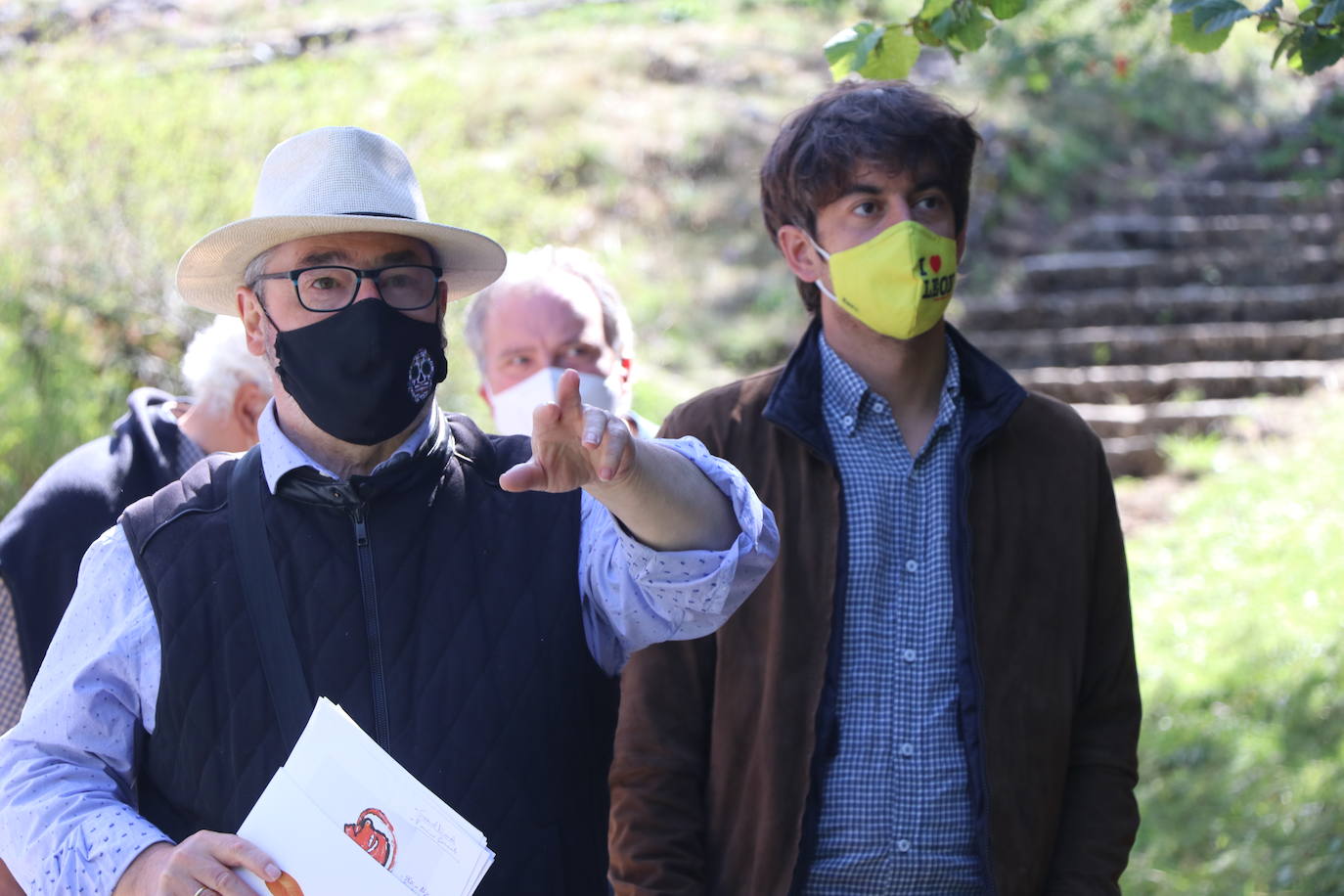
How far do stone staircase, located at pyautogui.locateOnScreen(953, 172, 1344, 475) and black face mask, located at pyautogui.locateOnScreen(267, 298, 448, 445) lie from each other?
26.7 ft

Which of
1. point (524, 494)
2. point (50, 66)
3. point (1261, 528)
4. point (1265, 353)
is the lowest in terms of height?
point (1261, 528)

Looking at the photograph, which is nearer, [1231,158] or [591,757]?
[591,757]

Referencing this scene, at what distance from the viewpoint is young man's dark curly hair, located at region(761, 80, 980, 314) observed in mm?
2953

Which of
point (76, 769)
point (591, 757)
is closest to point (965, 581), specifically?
point (591, 757)

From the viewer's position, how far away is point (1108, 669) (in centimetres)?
291

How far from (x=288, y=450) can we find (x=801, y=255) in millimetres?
1243

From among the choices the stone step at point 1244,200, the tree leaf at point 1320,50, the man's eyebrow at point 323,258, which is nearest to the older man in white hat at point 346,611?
the man's eyebrow at point 323,258

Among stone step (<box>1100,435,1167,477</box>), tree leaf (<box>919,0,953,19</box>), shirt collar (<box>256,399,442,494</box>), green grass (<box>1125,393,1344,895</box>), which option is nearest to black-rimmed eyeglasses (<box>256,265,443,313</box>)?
shirt collar (<box>256,399,442,494</box>)

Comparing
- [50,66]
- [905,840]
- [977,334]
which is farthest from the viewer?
[977,334]

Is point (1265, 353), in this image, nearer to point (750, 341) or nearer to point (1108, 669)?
point (750, 341)

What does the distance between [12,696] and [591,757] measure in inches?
61.5

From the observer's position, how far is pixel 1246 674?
6723 mm

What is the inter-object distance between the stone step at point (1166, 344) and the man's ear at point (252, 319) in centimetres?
880

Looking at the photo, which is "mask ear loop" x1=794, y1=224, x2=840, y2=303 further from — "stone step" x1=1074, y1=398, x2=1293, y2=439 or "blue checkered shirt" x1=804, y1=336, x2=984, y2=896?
"stone step" x1=1074, y1=398, x2=1293, y2=439
